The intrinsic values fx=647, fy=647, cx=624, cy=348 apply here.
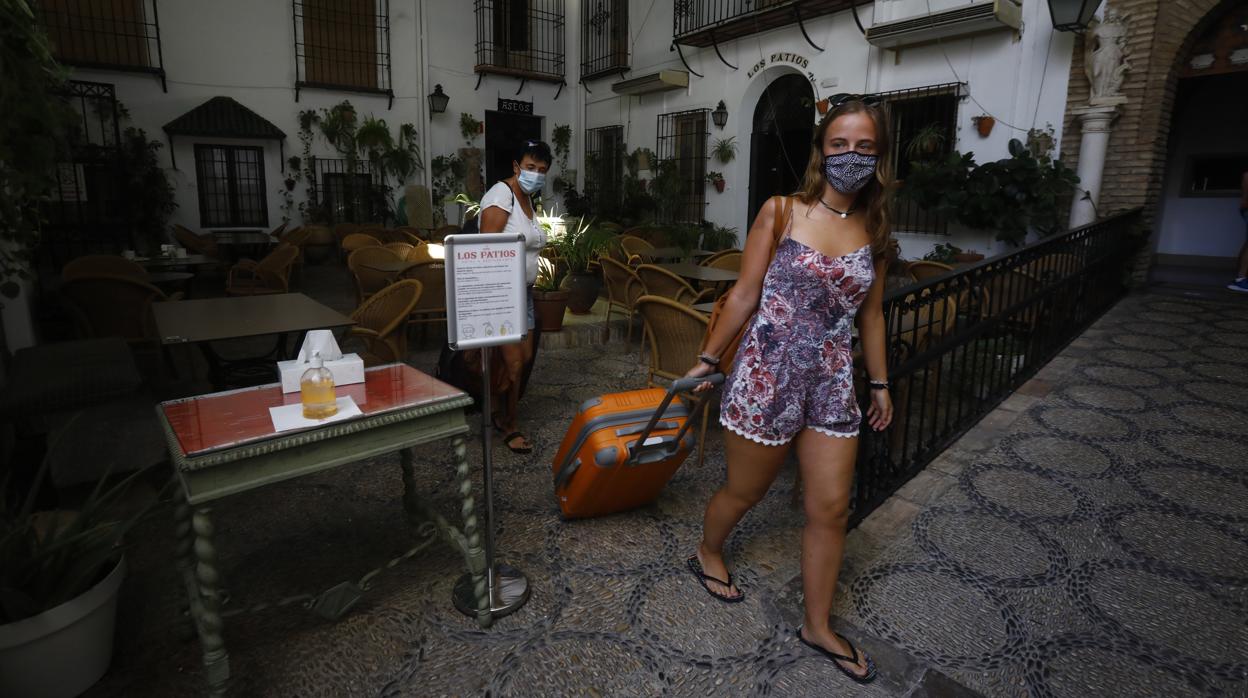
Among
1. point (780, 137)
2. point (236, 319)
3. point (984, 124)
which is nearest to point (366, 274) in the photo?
point (236, 319)

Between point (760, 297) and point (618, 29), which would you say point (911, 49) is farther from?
point (760, 297)

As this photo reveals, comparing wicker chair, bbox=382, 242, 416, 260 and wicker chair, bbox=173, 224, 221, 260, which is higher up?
wicker chair, bbox=382, 242, 416, 260

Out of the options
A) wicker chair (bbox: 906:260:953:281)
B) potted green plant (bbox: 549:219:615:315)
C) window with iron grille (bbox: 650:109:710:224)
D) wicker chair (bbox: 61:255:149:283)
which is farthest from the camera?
window with iron grille (bbox: 650:109:710:224)

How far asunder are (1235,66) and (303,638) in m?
8.84

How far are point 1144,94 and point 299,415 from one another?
25.7ft

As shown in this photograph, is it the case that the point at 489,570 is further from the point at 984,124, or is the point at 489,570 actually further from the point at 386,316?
the point at 984,124

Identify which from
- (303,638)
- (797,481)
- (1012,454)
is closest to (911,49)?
(1012,454)

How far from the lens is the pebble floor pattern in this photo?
70.5 inches

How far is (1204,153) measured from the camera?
9305 millimetres

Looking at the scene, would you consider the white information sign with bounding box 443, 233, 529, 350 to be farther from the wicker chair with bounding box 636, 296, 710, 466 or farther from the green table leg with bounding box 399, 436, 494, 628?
the wicker chair with bounding box 636, 296, 710, 466

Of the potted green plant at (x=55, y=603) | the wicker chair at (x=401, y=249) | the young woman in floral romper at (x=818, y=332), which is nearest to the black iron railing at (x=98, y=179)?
the wicker chair at (x=401, y=249)

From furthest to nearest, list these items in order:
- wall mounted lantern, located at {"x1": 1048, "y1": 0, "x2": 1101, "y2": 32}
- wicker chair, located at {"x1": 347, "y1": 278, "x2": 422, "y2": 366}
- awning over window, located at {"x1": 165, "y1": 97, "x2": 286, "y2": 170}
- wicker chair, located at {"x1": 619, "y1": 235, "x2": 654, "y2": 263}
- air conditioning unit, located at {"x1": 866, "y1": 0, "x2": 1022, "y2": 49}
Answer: awning over window, located at {"x1": 165, "y1": 97, "x2": 286, "y2": 170}, wicker chair, located at {"x1": 619, "y1": 235, "x2": 654, "y2": 263}, air conditioning unit, located at {"x1": 866, "y1": 0, "x2": 1022, "y2": 49}, wall mounted lantern, located at {"x1": 1048, "y1": 0, "x2": 1101, "y2": 32}, wicker chair, located at {"x1": 347, "y1": 278, "x2": 422, "y2": 366}

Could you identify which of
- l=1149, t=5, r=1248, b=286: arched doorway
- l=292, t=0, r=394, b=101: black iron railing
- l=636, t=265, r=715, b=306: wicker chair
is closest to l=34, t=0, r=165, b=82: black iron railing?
l=292, t=0, r=394, b=101: black iron railing

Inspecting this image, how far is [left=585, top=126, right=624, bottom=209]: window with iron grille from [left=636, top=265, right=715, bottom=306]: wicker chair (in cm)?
796
